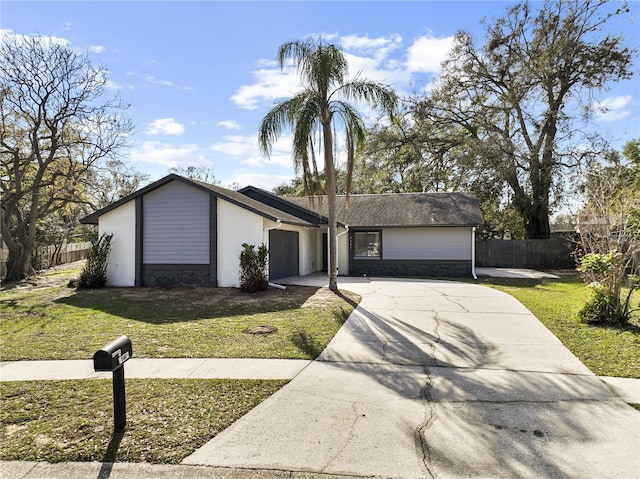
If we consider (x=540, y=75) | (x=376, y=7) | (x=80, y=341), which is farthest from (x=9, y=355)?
(x=540, y=75)

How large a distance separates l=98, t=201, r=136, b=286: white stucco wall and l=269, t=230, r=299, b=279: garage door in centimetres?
511

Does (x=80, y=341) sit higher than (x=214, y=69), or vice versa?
(x=214, y=69)

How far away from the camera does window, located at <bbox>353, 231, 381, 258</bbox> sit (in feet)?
61.3

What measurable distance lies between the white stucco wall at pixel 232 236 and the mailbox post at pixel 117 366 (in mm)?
9536

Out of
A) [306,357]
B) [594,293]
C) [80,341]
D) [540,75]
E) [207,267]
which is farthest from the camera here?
[540,75]

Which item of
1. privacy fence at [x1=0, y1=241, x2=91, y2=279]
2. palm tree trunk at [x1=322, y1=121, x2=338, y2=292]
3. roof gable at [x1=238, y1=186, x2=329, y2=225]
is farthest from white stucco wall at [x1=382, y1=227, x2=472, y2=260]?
privacy fence at [x1=0, y1=241, x2=91, y2=279]

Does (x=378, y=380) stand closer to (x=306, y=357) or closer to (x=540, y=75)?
(x=306, y=357)

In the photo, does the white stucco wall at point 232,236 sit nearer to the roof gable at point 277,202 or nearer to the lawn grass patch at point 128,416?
the roof gable at point 277,202

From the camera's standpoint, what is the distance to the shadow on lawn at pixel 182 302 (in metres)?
9.38

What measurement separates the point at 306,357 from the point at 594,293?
652 cm

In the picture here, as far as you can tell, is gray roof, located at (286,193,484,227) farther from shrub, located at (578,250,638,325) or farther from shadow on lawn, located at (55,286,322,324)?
shrub, located at (578,250,638,325)

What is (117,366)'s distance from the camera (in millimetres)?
3506

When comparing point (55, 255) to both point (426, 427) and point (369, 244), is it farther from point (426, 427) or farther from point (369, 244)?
point (426, 427)

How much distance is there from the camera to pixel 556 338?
→ 23.0 ft
